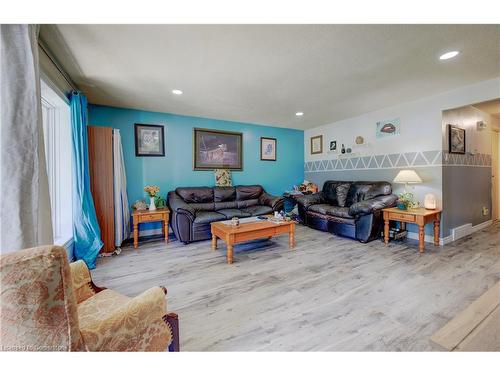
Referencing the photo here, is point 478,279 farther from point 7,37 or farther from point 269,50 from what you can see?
point 7,37

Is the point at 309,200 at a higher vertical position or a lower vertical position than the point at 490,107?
lower

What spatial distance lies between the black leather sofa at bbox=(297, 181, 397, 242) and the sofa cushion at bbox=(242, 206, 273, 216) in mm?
790

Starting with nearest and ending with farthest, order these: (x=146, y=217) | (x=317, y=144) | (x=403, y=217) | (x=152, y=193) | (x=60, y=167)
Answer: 1. (x=60, y=167)
2. (x=403, y=217)
3. (x=146, y=217)
4. (x=152, y=193)
5. (x=317, y=144)

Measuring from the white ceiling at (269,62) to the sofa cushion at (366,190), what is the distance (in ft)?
4.65

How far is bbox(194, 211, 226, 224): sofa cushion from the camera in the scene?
340 centimetres

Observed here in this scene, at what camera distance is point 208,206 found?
4070 mm

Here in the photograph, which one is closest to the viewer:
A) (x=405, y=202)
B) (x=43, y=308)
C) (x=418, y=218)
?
(x=43, y=308)

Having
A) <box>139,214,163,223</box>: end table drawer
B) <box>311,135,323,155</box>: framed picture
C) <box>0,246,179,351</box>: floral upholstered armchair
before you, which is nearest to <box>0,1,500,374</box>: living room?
<box>0,246,179,351</box>: floral upholstered armchair

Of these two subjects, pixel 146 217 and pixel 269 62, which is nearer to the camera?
pixel 269 62

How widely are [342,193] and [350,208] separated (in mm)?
877

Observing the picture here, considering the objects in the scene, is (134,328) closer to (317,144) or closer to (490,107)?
(317,144)

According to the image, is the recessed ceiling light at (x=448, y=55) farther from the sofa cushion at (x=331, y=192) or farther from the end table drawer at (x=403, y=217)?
the sofa cushion at (x=331, y=192)

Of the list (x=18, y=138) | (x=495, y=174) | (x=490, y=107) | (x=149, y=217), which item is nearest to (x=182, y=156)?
(x=149, y=217)
